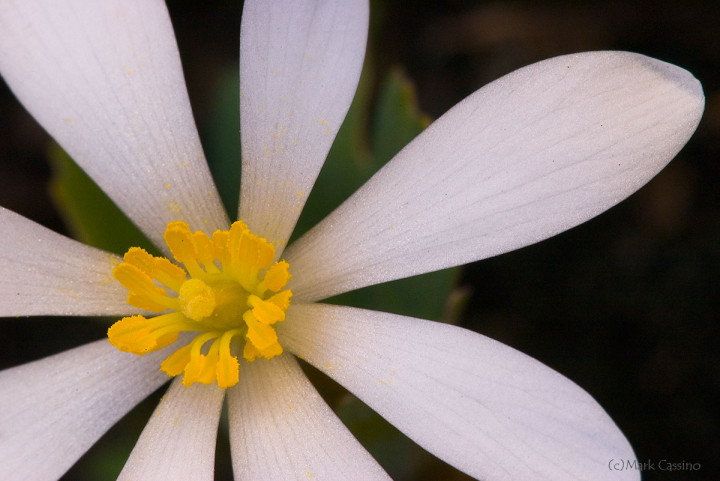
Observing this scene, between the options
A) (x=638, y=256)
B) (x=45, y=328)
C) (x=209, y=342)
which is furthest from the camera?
(x=45, y=328)

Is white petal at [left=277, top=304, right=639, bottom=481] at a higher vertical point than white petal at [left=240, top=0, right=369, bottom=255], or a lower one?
lower

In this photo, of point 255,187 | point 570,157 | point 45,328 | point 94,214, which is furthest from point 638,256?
point 45,328

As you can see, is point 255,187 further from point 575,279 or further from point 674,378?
point 674,378

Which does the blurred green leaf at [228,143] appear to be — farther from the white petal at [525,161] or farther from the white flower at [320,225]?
the white petal at [525,161]

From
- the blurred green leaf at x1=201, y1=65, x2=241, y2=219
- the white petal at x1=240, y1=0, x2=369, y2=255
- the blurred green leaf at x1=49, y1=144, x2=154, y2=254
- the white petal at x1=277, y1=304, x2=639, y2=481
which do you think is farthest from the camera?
the blurred green leaf at x1=201, y1=65, x2=241, y2=219

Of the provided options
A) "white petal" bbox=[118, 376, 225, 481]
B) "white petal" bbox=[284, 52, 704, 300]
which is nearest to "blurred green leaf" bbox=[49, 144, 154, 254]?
"white petal" bbox=[118, 376, 225, 481]

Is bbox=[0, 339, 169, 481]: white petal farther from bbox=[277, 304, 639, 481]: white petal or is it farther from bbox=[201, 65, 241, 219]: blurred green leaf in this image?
bbox=[201, 65, 241, 219]: blurred green leaf

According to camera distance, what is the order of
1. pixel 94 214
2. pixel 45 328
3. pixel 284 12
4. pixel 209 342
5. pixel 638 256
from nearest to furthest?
pixel 284 12 < pixel 209 342 < pixel 94 214 < pixel 638 256 < pixel 45 328
